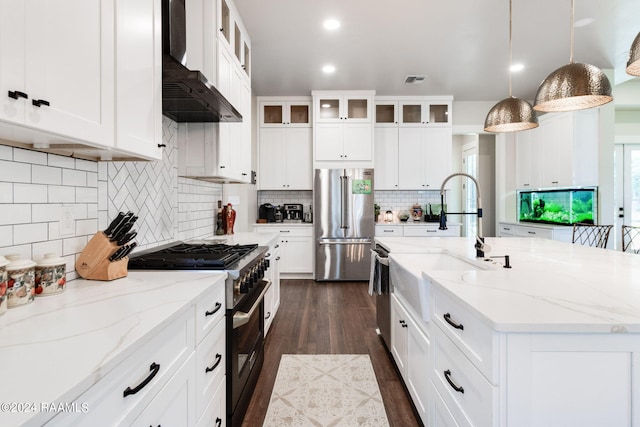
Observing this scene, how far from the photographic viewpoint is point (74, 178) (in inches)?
56.4

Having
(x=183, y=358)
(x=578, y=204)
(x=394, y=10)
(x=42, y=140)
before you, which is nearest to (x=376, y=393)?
(x=183, y=358)

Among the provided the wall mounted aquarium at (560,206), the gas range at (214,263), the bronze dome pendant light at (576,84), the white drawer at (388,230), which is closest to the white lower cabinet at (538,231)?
the wall mounted aquarium at (560,206)

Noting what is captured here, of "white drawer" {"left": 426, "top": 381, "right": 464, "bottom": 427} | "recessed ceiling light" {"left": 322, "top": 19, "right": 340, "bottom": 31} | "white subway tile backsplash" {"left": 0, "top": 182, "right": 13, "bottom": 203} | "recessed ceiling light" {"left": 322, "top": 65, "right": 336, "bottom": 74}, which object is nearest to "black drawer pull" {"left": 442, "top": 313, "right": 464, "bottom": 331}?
"white drawer" {"left": 426, "top": 381, "right": 464, "bottom": 427}

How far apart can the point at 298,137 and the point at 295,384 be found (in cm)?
385

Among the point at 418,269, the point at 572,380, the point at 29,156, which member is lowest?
the point at 572,380

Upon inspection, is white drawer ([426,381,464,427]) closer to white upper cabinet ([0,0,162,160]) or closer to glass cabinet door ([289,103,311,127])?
white upper cabinet ([0,0,162,160])

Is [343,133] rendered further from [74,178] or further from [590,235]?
[74,178]

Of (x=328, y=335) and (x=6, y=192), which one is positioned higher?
(x=6, y=192)

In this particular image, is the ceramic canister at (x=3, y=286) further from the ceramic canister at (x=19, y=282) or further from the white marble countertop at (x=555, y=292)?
the white marble countertop at (x=555, y=292)

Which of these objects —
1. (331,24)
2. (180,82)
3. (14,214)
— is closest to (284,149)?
(331,24)

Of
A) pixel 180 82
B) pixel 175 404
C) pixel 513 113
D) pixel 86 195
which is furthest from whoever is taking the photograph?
pixel 513 113

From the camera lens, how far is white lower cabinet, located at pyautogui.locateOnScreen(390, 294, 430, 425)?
5.33 feet

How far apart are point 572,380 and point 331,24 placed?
125 inches

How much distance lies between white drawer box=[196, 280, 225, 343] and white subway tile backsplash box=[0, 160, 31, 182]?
77cm
